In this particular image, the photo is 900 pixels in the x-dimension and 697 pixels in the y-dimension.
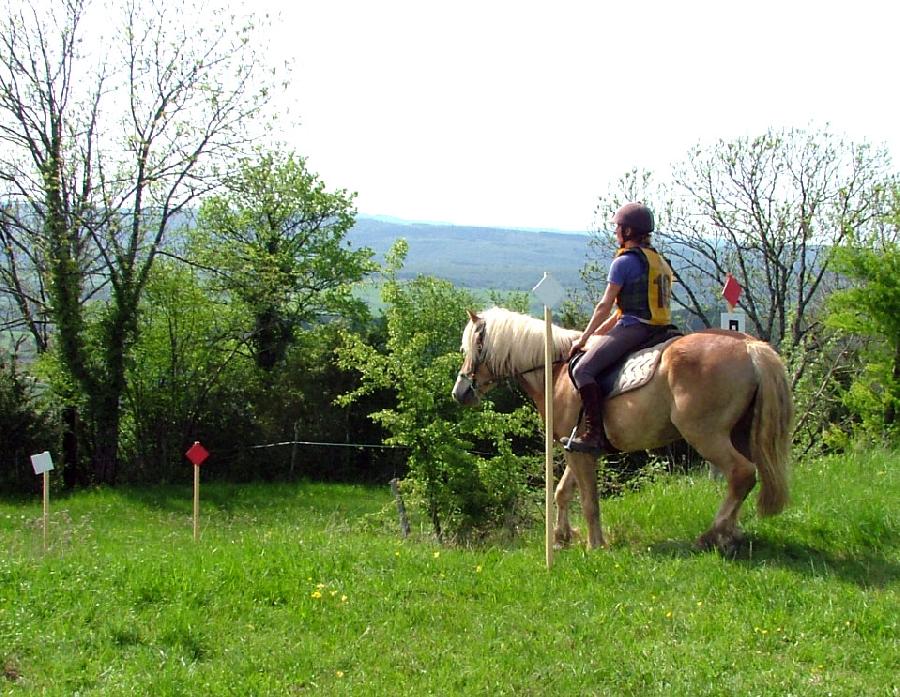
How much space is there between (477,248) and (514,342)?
85016mm

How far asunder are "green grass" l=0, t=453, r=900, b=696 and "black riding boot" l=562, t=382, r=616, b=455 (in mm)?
876

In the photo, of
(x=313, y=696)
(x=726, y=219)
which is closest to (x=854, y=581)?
(x=313, y=696)

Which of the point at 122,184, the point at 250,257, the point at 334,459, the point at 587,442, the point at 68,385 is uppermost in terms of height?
the point at 122,184

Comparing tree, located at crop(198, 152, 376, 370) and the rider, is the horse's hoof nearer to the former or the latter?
the rider

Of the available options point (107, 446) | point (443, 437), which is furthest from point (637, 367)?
point (107, 446)

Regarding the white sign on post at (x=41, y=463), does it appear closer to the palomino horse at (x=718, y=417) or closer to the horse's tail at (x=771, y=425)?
the palomino horse at (x=718, y=417)

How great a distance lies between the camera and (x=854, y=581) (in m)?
6.18

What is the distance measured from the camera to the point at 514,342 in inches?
329

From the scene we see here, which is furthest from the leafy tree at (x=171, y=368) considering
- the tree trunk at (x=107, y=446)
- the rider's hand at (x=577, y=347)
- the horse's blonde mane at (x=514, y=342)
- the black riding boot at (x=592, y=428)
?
the black riding boot at (x=592, y=428)

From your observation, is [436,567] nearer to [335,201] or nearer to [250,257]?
[250,257]

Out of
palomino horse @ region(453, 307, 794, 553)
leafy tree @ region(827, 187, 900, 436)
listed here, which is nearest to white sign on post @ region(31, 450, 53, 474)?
palomino horse @ region(453, 307, 794, 553)

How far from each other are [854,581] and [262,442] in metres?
20.0

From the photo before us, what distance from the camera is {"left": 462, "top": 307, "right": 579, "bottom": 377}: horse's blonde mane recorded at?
8.25 metres

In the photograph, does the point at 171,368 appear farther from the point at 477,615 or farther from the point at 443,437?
the point at 477,615
